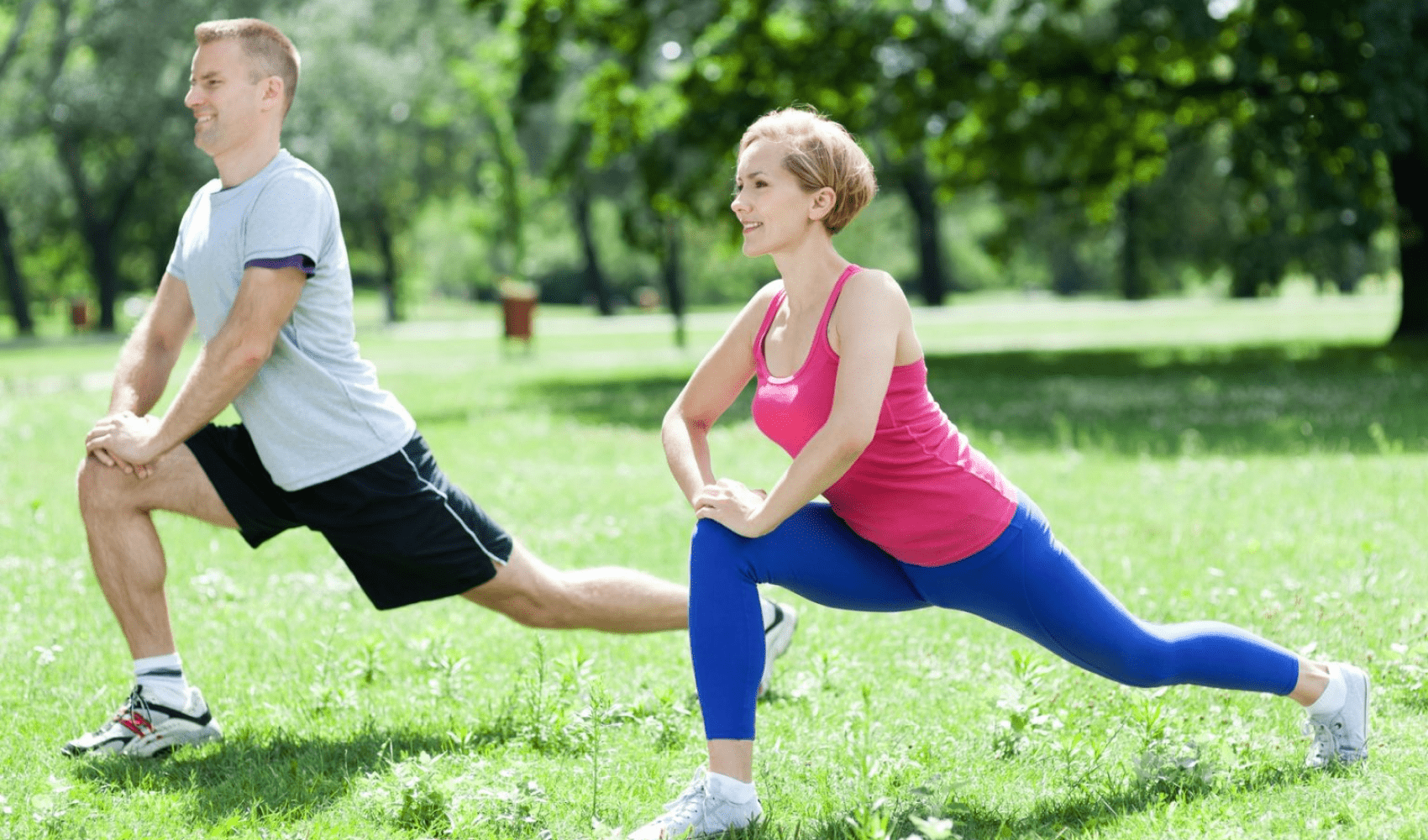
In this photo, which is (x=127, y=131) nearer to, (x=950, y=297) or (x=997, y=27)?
(x=997, y=27)

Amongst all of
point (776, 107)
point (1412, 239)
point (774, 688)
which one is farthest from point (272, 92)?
point (1412, 239)

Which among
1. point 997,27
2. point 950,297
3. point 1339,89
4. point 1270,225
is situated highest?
point 997,27

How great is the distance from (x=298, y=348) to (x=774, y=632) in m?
1.77

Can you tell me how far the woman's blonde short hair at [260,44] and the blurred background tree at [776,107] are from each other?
408 inches

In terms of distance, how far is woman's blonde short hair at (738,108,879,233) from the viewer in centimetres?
342

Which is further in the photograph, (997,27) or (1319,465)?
(997,27)

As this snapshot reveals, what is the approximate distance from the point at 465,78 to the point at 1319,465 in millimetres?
17077

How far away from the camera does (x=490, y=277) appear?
69750mm

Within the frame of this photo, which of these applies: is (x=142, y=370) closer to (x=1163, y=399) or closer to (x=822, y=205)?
(x=822, y=205)

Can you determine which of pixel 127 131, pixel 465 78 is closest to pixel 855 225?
pixel 127 131

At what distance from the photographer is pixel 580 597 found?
4570 millimetres

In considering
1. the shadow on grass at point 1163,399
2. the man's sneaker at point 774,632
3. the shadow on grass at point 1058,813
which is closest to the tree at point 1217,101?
the shadow on grass at point 1163,399

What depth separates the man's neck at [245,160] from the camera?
13.8ft

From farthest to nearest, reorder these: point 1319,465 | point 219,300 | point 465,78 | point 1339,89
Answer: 1. point 465,78
2. point 1339,89
3. point 1319,465
4. point 219,300
